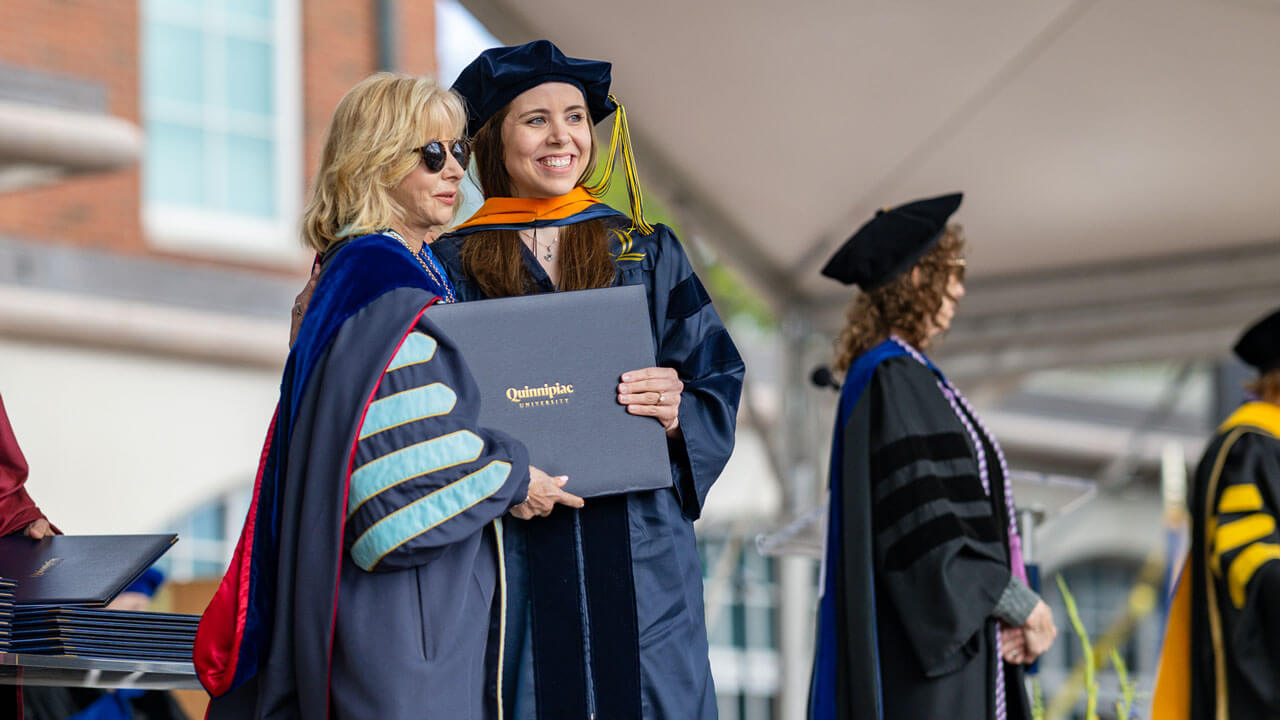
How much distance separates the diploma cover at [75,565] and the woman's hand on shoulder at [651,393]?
0.80 meters

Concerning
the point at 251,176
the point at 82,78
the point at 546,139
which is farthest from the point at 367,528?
the point at 251,176

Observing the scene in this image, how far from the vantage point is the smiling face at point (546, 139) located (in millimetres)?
2672

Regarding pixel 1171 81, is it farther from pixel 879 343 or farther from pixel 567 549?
pixel 567 549

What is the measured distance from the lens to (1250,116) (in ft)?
15.9

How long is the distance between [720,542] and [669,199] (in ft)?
26.5

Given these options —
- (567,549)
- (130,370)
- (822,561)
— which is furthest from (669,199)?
(130,370)

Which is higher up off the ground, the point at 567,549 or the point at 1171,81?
the point at 1171,81

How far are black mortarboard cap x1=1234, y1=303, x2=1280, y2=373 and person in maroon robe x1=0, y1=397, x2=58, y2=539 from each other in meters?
3.30

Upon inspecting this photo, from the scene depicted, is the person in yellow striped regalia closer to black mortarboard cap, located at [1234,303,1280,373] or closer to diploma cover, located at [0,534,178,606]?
black mortarboard cap, located at [1234,303,1280,373]

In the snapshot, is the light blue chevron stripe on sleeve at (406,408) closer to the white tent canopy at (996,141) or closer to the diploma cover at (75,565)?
the diploma cover at (75,565)

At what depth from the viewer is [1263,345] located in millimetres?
4254

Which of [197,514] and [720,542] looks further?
[720,542]

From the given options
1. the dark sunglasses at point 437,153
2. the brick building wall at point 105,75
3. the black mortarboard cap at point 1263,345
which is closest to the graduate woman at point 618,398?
the dark sunglasses at point 437,153

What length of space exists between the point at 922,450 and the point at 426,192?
1.40 meters
